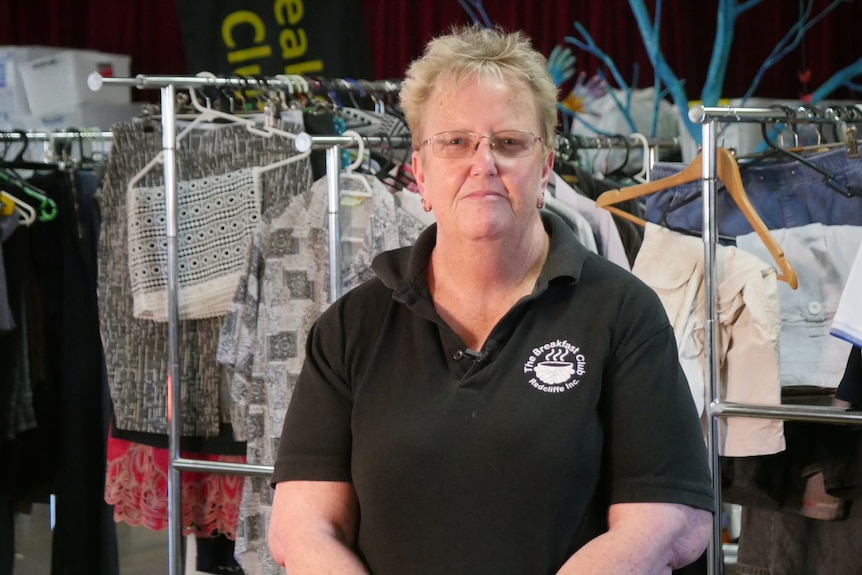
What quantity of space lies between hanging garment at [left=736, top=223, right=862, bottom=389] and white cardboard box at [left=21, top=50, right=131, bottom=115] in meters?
3.12

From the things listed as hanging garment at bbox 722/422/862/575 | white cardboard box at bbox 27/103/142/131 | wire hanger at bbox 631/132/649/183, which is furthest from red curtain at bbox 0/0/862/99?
hanging garment at bbox 722/422/862/575

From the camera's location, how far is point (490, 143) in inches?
58.5

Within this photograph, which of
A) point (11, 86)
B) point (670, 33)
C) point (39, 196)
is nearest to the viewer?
point (39, 196)

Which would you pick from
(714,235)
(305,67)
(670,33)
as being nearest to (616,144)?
(714,235)

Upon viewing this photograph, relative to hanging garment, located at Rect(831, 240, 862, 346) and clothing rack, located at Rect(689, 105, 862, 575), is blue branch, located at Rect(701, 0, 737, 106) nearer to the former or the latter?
clothing rack, located at Rect(689, 105, 862, 575)

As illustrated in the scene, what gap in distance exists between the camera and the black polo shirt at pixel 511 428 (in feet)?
4.61

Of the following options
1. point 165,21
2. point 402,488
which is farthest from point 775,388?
point 165,21

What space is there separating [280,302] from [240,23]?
278 centimetres

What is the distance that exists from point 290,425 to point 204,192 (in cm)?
139

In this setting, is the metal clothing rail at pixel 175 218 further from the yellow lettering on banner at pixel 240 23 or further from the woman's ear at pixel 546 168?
the yellow lettering on banner at pixel 240 23

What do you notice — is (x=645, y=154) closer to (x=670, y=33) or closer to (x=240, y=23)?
(x=670, y=33)

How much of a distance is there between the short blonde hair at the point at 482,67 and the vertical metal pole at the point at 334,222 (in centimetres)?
98

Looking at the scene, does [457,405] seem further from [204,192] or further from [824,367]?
[204,192]

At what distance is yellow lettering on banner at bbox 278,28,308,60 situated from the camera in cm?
499
